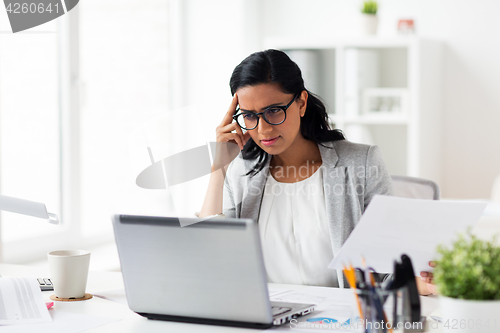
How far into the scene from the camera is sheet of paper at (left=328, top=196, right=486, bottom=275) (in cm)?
107

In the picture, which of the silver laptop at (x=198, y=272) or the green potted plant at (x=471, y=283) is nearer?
the green potted plant at (x=471, y=283)

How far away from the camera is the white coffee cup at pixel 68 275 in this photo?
49.3 inches

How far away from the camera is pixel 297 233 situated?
1691mm

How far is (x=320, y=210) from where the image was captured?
169cm

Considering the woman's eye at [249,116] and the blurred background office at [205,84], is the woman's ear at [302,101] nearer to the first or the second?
the woman's eye at [249,116]

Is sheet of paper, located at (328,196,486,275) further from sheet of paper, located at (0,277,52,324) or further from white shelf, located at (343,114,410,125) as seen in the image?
white shelf, located at (343,114,410,125)

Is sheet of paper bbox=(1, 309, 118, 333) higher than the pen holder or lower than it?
lower

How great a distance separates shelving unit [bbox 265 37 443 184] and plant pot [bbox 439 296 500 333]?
90.4 inches

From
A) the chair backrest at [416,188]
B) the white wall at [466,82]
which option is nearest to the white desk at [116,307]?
the chair backrest at [416,188]

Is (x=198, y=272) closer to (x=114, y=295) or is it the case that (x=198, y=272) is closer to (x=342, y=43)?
(x=114, y=295)

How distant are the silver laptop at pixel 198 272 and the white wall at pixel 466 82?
2494mm

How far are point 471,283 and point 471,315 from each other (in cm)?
6

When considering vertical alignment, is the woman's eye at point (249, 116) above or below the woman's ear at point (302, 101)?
below

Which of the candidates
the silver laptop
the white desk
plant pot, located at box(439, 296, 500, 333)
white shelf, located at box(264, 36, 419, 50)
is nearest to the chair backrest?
the white desk
